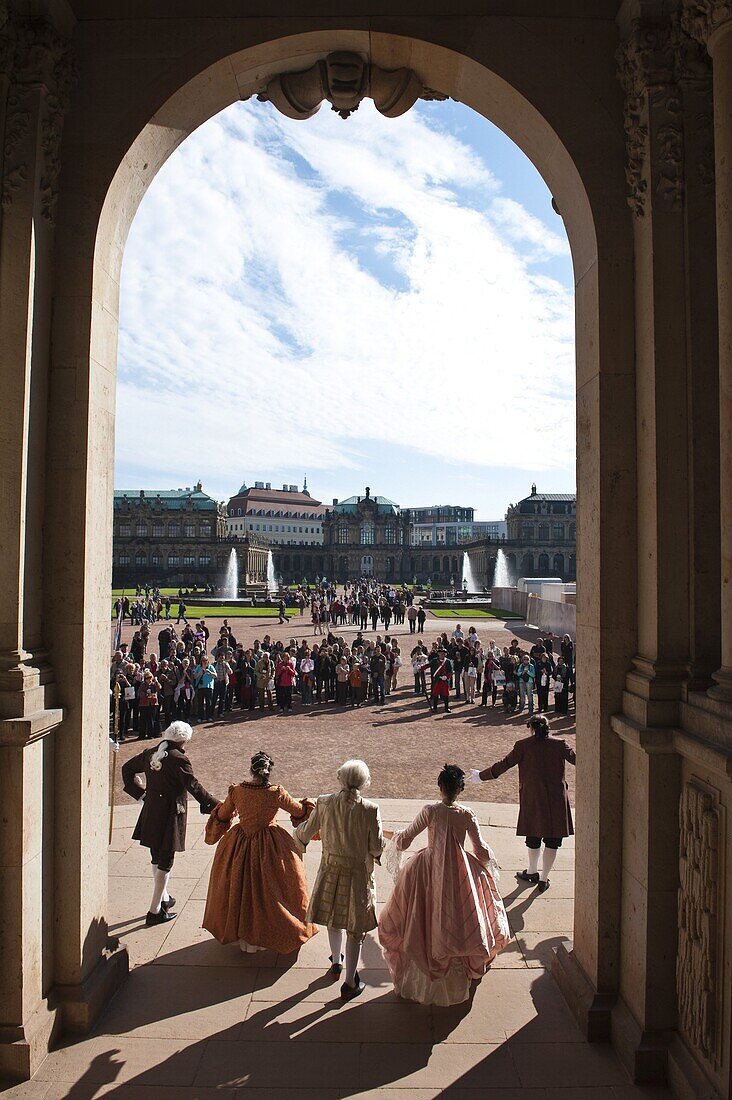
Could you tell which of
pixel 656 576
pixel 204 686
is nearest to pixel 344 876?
pixel 656 576

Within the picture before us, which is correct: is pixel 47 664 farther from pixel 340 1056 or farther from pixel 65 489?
pixel 340 1056

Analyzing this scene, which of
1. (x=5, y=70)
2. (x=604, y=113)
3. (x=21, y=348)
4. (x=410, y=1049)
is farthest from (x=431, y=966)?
(x=5, y=70)

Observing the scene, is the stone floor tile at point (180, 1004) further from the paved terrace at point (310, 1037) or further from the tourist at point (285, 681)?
the tourist at point (285, 681)

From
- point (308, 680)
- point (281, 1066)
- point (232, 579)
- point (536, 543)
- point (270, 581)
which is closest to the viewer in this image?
point (281, 1066)

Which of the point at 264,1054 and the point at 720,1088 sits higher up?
the point at 720,1088

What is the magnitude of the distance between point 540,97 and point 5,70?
3.16m

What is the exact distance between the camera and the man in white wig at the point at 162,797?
5594mm

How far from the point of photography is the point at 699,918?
3.60 meters

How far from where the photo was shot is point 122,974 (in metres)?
4.82

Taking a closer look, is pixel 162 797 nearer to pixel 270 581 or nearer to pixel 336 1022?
pixel 336 1022

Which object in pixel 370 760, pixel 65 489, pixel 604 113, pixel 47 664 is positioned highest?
pixel 604 113

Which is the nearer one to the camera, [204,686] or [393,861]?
[393,861]

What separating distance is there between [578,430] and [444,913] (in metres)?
3.16

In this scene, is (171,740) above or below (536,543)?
below
